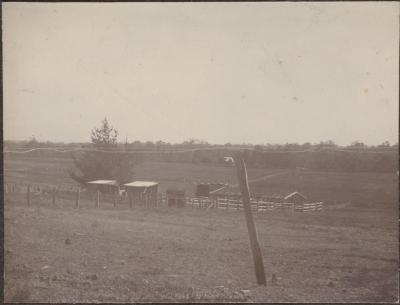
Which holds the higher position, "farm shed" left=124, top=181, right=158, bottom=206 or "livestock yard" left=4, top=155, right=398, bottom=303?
"farm shed" left=124, top=181, right=158, bottom=206

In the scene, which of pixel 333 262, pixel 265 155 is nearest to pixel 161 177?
pixel 265 155

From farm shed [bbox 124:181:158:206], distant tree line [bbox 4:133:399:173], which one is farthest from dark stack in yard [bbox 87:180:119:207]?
distant tree line [bbox 4:133:399:173]

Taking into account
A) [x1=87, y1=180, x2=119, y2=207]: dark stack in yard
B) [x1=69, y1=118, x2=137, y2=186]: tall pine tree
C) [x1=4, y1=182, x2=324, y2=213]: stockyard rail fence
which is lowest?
[x1=4, y1=182, x2=324, y2=213]: stockyard rail fence

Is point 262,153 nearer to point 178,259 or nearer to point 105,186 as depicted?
point 178,259

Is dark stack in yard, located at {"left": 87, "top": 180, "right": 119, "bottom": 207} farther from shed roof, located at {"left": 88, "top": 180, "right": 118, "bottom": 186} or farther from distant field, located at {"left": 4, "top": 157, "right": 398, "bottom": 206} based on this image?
distant field, located at {"left": 4, "top": 157, "right": 398, "bottom": 206}

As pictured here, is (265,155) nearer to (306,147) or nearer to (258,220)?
(306,147)

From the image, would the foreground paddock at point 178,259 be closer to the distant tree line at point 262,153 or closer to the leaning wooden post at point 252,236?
the leaning wooden post at point 252,236

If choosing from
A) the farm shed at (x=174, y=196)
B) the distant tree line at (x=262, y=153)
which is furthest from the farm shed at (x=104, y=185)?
the farm shed at (x=174, y=196)
